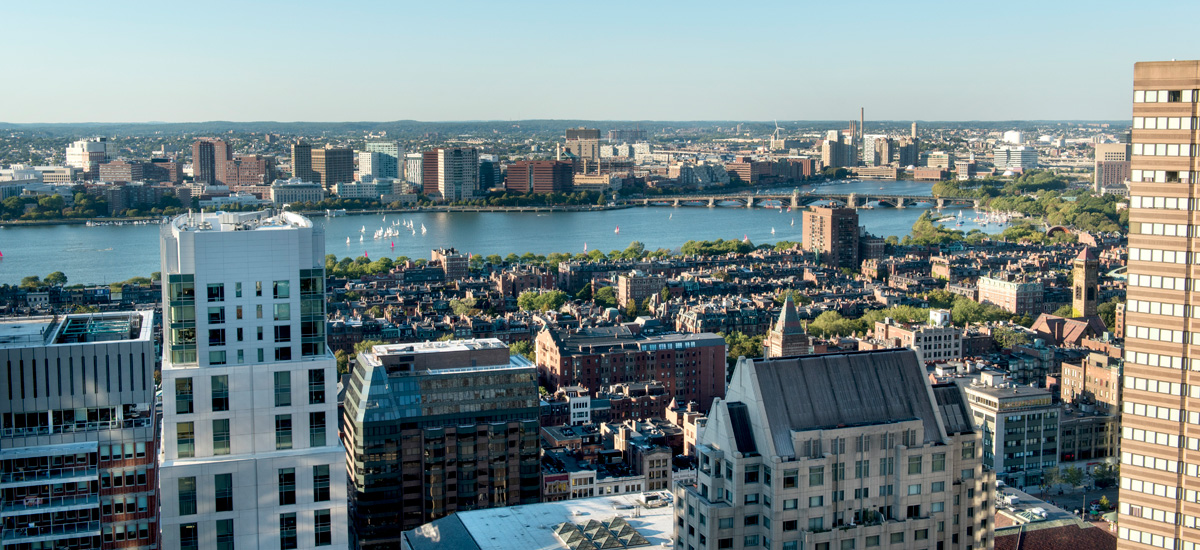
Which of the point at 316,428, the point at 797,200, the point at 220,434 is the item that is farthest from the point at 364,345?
the point at 797,200

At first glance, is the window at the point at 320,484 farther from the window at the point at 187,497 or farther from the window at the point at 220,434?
the window at the point at 187,497

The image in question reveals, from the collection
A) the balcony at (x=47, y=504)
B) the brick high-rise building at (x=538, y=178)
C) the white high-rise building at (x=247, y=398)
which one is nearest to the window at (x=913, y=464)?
the white high-rise building at (x=247, y=398)

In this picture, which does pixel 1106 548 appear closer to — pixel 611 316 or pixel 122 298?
pixel 611 316

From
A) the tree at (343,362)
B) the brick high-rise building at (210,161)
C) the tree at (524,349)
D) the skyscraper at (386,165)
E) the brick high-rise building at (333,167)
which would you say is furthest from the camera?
the skyscraper at (386,165)

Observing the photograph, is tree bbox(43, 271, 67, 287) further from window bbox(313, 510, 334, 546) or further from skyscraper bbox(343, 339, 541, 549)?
window bbox(313, 510, 334, 546)

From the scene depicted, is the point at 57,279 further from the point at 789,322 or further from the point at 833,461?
the point at 833,461

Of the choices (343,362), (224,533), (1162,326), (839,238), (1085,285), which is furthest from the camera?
(839,238)

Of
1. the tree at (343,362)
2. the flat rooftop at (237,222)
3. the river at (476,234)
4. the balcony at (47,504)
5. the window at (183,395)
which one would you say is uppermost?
the flat rooftop at (237,222)
